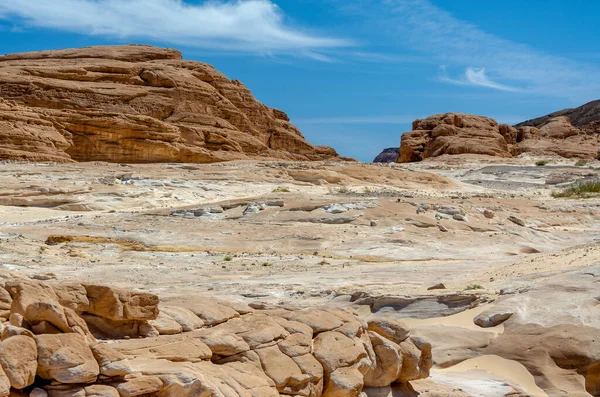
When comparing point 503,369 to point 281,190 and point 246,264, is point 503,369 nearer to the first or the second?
point 246,264

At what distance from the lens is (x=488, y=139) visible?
67062mm

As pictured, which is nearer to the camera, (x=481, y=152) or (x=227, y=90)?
(x=227, y=90)

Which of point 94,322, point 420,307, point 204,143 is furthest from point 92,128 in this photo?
point 94,322

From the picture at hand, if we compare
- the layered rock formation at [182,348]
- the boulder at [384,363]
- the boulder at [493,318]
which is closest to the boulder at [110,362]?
the layered rock formation at [182,348]

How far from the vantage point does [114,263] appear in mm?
14836

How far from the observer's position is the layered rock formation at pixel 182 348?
190 inches

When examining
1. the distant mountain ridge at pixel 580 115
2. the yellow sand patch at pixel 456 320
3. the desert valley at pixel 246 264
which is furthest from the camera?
the distant mountain ridge at pixel 580 115

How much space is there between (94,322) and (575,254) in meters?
11.2

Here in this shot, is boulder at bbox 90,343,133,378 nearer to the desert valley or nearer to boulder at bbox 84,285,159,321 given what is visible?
the desert valley

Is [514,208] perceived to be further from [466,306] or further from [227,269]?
[466,306]

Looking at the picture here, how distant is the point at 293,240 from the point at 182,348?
12.9 metres

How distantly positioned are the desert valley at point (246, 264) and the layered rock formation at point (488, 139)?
1769cm

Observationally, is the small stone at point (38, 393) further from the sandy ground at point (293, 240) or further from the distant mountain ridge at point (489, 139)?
the distant mountain ridge at point (489, 139)

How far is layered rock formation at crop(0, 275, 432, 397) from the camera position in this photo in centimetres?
482
